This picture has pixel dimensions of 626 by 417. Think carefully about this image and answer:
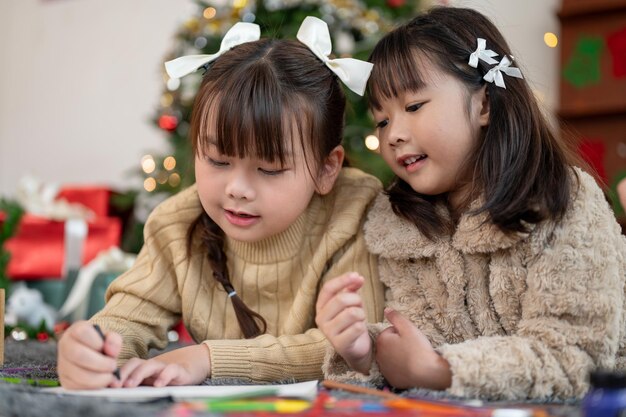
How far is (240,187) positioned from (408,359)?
1.06ft

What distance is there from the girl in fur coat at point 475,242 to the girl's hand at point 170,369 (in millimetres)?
168

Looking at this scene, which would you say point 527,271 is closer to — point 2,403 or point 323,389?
point 323,389

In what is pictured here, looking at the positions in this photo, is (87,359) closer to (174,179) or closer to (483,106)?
(483,106)

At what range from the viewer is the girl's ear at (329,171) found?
1141 millimetres

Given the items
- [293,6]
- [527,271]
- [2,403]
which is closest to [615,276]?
[527,271]

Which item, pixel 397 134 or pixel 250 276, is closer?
pixel 397 134

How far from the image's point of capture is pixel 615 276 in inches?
35.4

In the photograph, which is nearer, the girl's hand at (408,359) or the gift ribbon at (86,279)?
the girl's hand at (408,359)

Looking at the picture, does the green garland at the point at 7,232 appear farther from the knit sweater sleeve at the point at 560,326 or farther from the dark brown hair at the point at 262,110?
the knit sweater sleeve at the point at 560,326

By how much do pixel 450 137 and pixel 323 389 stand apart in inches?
Result: 15.4

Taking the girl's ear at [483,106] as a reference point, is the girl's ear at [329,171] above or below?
below

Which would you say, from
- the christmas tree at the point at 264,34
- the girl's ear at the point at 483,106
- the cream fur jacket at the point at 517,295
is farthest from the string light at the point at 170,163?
the girl's ear at the point at 483,106

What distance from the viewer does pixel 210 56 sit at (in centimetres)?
117

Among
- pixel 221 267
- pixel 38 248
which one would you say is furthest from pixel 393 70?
pixel 38 248
